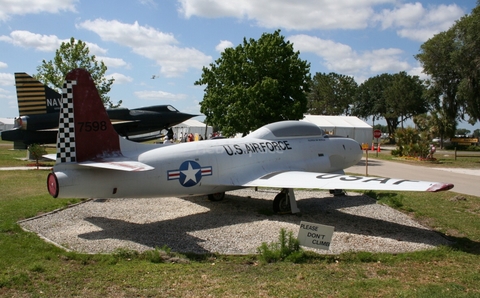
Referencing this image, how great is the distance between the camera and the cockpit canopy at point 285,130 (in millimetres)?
11913

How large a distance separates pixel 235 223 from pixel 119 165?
3100 mm

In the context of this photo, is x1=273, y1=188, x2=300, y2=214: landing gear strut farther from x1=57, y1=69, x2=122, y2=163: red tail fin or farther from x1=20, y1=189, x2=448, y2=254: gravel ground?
x1=57, y1=69, x2=122, y2=163: red tail fin

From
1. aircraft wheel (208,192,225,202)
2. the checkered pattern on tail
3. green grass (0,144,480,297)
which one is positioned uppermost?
the checkered pattern on tail

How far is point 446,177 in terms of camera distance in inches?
772

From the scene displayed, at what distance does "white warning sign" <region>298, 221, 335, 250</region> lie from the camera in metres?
6.89

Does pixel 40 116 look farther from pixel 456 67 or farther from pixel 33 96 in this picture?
pixel 456 67

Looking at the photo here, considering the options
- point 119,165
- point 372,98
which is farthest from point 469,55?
point 372,98

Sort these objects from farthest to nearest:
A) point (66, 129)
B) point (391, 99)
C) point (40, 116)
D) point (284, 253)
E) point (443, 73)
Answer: point (391, 99), point (443, 73), point (40, 116), point (66, 129), point (284, 253)

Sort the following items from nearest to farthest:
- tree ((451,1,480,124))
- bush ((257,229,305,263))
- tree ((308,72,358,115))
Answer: bush ((257,229,305,263)), tree ((451,1,480,124)), tree ((308,72,358,115))

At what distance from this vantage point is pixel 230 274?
20.0ft

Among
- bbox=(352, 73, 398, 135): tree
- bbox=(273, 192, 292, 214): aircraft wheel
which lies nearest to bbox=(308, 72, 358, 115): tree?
bbox=(352, 73, 398, 135): tree

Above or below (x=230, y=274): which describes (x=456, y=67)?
above

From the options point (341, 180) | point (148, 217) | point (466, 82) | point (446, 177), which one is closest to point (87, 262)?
point (148, 217)

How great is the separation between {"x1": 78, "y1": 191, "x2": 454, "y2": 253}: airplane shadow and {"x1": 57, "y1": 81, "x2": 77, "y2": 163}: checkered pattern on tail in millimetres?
1691
